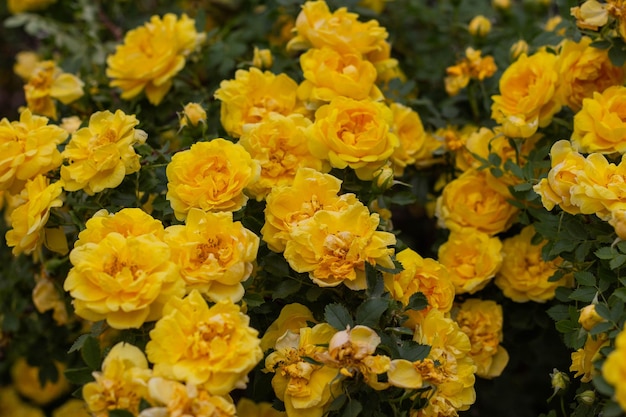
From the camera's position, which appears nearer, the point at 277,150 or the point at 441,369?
the point at 441,369

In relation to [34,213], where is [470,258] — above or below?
below

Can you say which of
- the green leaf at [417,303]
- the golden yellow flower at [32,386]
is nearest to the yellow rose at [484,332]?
the green leaf at [417,303]

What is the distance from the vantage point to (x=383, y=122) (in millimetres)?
1421

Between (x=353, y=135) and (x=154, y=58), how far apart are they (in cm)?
58

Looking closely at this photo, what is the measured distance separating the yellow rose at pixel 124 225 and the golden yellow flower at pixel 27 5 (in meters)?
1.28

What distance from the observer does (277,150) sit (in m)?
1.41

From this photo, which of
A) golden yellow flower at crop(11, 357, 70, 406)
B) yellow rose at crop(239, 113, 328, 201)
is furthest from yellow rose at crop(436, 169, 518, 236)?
golden yellow flower at crop(11, 357, 70, 406)

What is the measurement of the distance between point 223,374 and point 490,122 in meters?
0.95

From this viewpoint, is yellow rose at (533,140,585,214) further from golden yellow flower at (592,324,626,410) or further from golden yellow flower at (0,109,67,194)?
golden yellow flower at (0,109,67,194)

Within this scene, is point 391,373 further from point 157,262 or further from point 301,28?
point 301,28

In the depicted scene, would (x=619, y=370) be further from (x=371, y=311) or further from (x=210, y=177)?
(x=210, y=177)

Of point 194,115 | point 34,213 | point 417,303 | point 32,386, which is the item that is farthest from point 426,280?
point 32,386

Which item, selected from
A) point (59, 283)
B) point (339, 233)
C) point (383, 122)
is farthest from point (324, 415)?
point (59, 283)

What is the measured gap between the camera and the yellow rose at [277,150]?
1.39 m
